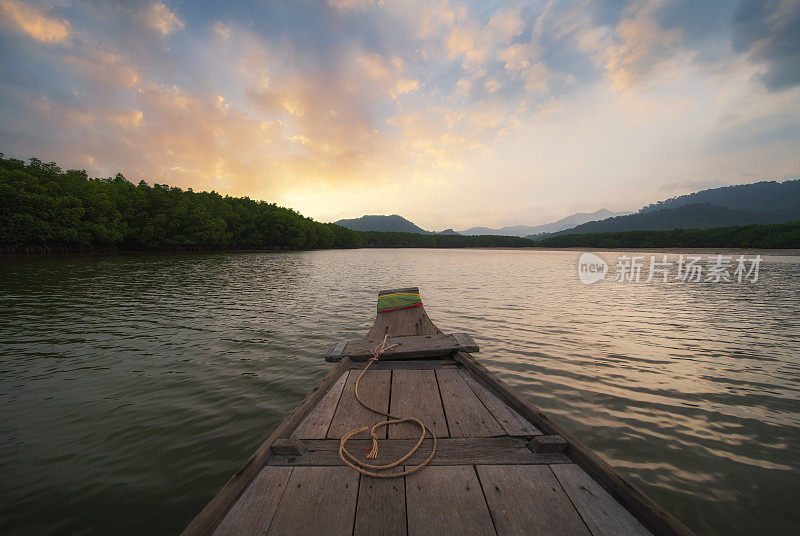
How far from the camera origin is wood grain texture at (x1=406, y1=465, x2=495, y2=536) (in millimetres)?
2242

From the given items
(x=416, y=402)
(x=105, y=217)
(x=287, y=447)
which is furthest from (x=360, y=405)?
(x=105, y=217)

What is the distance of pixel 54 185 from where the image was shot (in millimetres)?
49562

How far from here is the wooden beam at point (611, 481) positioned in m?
2.08

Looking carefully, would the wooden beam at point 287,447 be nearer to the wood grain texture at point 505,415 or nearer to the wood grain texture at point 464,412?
the wood grain texture at point 464,412

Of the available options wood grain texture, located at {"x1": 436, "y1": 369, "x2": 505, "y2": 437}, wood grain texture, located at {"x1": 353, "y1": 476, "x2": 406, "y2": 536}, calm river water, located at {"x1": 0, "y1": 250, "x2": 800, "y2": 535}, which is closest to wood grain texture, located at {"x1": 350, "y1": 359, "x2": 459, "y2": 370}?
wood grain texture, located at {"x1": 436, "y1": 369, "x2": 505, "y2": 437}

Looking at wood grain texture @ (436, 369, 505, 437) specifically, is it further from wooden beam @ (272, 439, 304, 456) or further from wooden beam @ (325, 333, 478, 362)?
wooden beam @ (272, 439, 304, 456)

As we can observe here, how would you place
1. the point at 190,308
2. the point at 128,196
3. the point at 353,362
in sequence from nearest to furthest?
the point at 353,362
the point at 190,308
the point at 128,196

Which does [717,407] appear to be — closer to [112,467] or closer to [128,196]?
[112,467]

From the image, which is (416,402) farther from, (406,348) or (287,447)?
(406,348)

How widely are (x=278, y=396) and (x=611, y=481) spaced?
216 inches

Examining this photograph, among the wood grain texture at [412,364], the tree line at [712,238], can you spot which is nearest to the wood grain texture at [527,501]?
the wood grain texture at [412,364]

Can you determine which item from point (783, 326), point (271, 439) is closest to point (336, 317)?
point (271, 439)

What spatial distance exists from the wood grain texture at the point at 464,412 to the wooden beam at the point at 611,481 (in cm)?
44

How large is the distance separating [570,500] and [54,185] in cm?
7756
